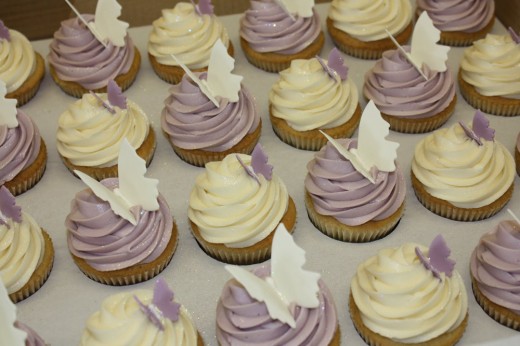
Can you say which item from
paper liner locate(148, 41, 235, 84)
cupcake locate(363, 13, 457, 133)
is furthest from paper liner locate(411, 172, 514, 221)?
paper liner locate(148, 41, 235, 84)

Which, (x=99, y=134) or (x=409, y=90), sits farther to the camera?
(x=409, y=90)

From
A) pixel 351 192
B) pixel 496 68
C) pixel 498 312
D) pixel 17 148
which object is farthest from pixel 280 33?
pixel 498 312

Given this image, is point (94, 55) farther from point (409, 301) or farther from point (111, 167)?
point (409, 301)

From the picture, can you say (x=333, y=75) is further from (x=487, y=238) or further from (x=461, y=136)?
(x=487, y=238)

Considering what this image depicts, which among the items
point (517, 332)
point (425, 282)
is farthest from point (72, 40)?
point (517, 332)

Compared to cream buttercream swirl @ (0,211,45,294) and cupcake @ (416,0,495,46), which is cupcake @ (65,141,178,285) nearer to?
cream buttercream swirl @ (0,211,45,294)

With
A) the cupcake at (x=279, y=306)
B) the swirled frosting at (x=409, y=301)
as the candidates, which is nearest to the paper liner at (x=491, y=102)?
the swirled frosting at (x=409, y=301)

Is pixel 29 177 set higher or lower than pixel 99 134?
lower

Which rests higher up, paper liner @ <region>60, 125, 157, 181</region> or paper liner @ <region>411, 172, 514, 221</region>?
paper liner @ <region>411, 172, 514, 221</region>
